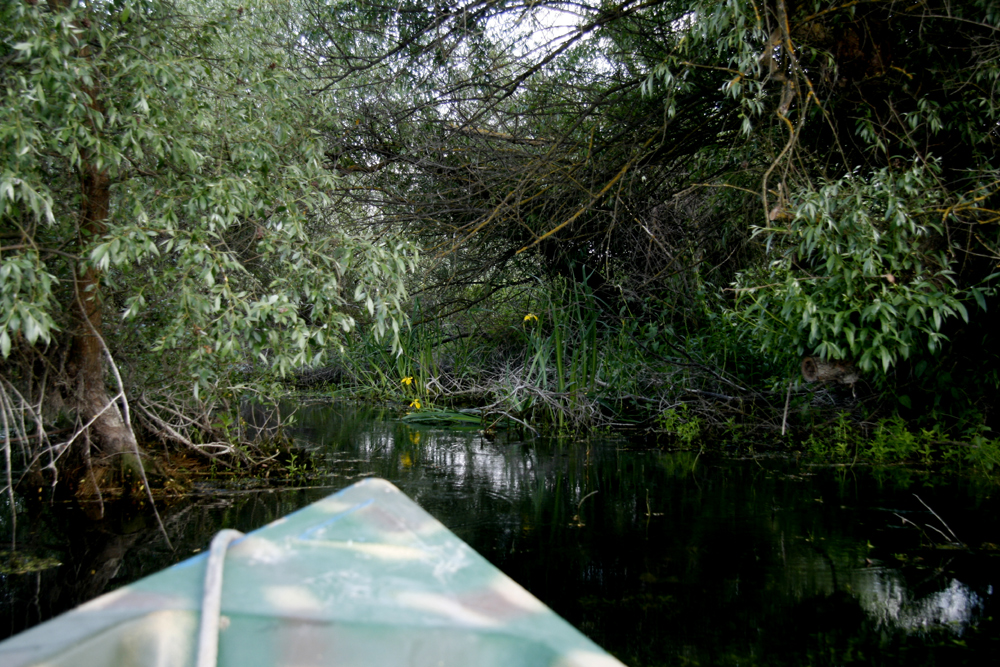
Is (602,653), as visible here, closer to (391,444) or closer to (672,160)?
(391,444)

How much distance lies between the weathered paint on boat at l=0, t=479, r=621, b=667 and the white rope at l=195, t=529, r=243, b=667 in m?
0.02

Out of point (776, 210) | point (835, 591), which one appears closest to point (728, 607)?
point (835, 591)

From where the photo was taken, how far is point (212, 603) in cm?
121

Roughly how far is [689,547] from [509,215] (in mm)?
3473

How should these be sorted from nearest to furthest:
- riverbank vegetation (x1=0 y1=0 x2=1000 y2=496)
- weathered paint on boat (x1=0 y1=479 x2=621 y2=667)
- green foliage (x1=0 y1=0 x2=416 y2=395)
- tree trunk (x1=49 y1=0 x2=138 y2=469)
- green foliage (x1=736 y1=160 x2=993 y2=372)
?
weathered paint on boat (x1=0 y1=479 x2=621 y2=667) < green foliage (x1=0 y1=0 x2=416 y2=395) < riverbank vegetation (x1=0 y1=0 x2=1000 y2=496) < tree trunk (x1=49 y1=0 x2=138 y2=469) < green foliage (x1=736 y1=160 x2=993 y2=372)

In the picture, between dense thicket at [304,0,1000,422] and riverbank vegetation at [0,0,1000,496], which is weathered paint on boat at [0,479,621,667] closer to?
riverbank vegetation at [0,0,1000,496]

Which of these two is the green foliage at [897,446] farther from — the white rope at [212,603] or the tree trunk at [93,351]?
the white rope at [212,603]

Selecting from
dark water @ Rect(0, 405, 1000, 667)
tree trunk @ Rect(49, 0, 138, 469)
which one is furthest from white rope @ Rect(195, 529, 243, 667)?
tree trunk @ Rect(49, 0, 138, 469)

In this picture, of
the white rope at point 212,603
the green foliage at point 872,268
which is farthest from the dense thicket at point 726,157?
the white rope at point 212,603

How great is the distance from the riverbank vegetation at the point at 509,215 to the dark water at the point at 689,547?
1.59ft

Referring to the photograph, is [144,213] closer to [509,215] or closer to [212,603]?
[212,603]

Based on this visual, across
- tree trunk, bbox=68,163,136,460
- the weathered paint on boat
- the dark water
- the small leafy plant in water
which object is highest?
tree trunk, bbox=68,163,136,460

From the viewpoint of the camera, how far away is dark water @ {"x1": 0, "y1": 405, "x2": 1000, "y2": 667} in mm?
2436

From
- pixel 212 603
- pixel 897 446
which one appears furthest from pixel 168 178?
pixel 897 446
